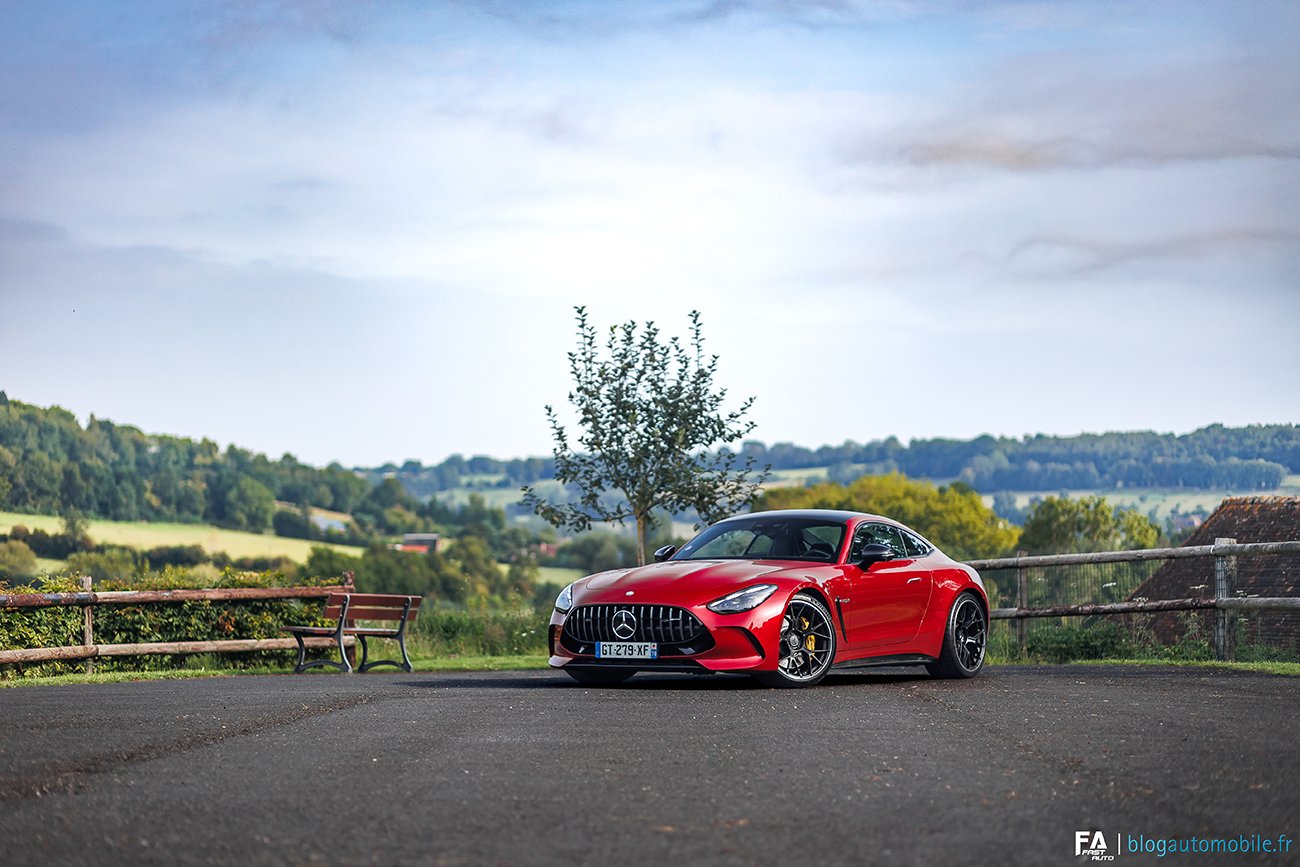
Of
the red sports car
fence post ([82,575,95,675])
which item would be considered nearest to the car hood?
the red sports car

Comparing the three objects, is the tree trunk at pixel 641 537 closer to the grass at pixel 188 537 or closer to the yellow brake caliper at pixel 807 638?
the yellow brake caliper at pixel 807 638

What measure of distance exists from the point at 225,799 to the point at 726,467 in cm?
2145

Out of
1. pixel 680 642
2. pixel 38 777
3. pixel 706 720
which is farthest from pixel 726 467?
pixel 38 777

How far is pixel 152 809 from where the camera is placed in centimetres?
632

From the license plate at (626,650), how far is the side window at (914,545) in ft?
10.3

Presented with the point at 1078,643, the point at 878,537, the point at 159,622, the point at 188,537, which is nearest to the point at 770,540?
the point at 878,537

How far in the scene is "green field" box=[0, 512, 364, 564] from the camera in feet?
335

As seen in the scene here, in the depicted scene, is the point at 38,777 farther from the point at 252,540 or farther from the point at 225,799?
the point at 252,540

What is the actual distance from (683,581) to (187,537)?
337 ft

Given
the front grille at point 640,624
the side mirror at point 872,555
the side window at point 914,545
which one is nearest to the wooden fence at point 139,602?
the front grille at point 640,624

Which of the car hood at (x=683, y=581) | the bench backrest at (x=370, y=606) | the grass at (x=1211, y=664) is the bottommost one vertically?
the grass at (x=1211, y=664)

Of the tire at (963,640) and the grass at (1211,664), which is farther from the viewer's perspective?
the grass at (1211,664)

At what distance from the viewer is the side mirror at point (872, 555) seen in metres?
14.4

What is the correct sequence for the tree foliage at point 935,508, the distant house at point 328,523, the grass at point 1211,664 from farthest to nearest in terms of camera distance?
the tree foliage at point 935,508
the distant house at point 328,523
the grass at point 1211,664
